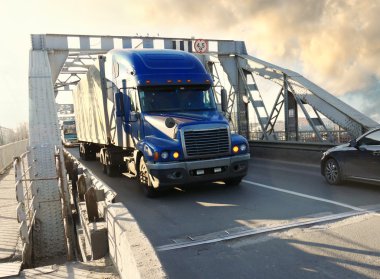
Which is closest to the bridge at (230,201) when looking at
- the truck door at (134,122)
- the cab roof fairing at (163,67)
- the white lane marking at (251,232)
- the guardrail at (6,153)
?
the white lane marking at (251,232)

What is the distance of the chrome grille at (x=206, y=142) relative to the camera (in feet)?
28.1

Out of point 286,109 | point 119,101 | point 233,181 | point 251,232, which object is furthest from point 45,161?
point 286,109

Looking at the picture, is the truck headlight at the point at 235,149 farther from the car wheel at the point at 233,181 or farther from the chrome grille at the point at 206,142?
the car wheel at the point at 233,181

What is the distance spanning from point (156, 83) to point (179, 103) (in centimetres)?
77

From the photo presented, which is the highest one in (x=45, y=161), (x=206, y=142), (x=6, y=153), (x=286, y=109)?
(x=286, y=109)

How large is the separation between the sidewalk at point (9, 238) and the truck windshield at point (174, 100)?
4.01 meters

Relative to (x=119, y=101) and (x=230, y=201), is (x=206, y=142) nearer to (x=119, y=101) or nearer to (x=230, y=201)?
(x=230, y=201)

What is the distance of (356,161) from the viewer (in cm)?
891

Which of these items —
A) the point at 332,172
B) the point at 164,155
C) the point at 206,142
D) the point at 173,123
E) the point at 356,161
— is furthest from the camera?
the point at 332,172

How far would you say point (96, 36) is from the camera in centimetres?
1756

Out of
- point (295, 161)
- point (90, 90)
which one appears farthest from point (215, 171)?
point (90, 90)

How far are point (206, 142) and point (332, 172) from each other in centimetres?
343

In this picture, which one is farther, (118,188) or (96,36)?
(96,36)

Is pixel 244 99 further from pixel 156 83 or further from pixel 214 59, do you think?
pixel 156 83
